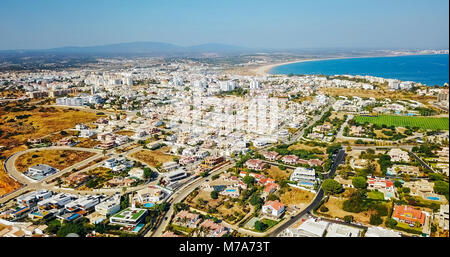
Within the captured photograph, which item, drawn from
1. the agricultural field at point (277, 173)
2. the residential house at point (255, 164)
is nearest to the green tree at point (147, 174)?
the residential house at point (255, 164)

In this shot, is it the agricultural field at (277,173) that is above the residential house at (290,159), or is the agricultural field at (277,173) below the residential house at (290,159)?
below

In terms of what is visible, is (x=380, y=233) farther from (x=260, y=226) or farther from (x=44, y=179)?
(x=44, y=179)

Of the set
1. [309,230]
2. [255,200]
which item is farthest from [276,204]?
[309,230]

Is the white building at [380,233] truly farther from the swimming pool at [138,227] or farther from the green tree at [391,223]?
the swimming pool at [138,227]

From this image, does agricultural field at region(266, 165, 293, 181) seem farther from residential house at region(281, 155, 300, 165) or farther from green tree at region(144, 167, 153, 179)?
green tree at region(144, 167, 153, 179)

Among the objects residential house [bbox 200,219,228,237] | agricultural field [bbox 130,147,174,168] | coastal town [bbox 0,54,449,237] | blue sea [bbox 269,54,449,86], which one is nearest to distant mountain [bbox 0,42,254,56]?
blue sea [bbox 269,54,449,86]
